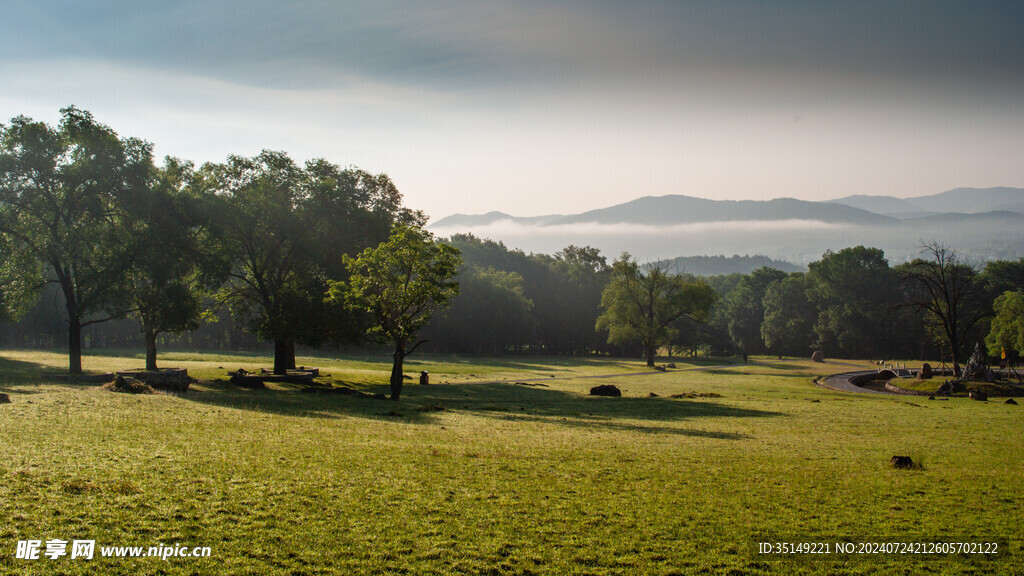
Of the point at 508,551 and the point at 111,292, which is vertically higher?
the point at 111,292

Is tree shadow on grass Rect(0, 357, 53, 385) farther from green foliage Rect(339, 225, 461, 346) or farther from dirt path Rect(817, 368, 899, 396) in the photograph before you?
dirt path Rect(817, 368, 899, 396)

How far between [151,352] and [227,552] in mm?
39264

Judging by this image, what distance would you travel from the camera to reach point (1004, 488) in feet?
41.0

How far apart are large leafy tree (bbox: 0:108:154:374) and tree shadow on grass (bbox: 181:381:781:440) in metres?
8.45

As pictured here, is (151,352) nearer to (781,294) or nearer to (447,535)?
(447,535)

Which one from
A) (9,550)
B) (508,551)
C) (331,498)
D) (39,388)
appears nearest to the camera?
(9,550)

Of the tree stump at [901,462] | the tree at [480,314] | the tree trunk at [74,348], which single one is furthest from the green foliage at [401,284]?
the tree at [480,314]

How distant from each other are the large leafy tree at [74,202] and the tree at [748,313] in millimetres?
120847

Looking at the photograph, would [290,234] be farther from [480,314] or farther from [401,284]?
[480,314]

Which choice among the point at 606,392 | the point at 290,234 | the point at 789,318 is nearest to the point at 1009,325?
the point at 789,318

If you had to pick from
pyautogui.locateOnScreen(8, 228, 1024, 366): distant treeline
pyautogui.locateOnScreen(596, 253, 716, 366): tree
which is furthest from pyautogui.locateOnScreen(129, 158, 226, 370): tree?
pyautogui.locateOnScreen(596, 253, 716, 366): tree

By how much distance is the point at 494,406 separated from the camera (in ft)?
97.2

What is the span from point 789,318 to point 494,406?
10791cm

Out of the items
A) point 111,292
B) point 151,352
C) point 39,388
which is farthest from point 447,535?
point 151,352
